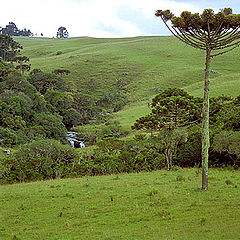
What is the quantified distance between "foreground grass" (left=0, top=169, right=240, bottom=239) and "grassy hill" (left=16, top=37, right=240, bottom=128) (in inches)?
1929

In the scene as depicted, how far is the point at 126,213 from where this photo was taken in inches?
462

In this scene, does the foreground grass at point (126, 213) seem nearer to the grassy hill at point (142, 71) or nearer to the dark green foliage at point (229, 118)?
the dark green foliage at point (229, 118)

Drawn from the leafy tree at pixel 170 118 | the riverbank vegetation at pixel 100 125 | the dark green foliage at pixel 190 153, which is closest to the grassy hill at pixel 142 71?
the riverbank vegetation at pixel 100 125

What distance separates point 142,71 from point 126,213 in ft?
349

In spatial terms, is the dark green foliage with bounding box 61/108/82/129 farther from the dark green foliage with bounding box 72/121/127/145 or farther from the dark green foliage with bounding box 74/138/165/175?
the dark green foliage with bounding box 74/138/165/175

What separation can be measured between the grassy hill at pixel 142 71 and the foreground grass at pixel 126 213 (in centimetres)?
4900

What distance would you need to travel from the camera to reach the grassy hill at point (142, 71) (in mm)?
82394

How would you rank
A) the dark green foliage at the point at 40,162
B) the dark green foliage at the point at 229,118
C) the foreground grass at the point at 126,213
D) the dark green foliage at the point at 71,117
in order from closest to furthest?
the foreground grass at the point at 126,213 → the dark green foliage at the point at 40,162 → the dark green foliage at the point at 229,118 → the dark green foliage at the point at 71,117

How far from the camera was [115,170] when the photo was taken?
91.3 ft

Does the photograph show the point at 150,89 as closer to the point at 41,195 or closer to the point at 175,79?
the point at 175,79

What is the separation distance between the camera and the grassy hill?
270 feet

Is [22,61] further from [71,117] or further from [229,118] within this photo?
[229,118]

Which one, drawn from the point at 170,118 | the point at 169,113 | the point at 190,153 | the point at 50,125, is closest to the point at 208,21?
the point at 169,113

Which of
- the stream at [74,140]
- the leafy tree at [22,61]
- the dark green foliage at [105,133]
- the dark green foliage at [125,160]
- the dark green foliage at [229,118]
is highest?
the leafy tree at [22,61]
